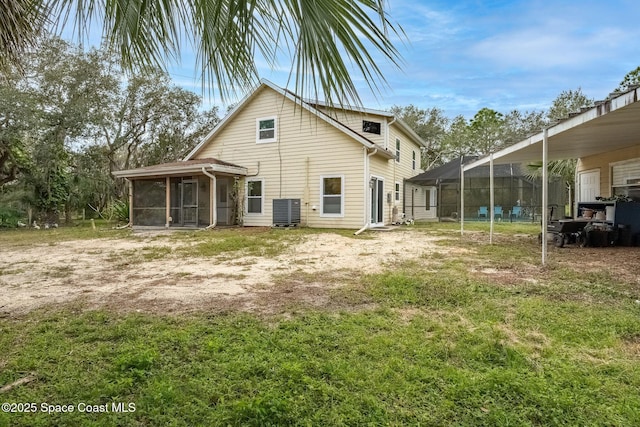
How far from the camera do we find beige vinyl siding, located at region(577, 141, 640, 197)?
8.85 m

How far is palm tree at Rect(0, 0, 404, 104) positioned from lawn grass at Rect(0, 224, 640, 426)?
155cm

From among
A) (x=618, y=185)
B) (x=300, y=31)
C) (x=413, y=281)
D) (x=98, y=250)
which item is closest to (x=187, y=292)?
(x=413, y=281)

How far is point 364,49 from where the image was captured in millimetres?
1100

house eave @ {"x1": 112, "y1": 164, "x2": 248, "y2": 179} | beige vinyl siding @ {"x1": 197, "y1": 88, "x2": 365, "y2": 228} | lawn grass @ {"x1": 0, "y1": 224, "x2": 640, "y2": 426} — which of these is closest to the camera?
lawn grass @ {"x1": 0, "y1": 224, "x2": 640, "y2": 426}

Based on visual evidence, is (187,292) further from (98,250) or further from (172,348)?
(98,250)

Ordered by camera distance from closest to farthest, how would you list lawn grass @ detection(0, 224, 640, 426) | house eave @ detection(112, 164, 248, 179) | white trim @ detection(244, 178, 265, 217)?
lawn grass @ detection(0, 224, 640, 426) → house eave @ detection(112, 164, 248, 179) → white trim @ detection(244, 178, 265, 217)

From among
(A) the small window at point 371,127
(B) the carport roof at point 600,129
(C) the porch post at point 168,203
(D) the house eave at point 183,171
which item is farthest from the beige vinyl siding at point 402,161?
(C) the porch post at point 168,203

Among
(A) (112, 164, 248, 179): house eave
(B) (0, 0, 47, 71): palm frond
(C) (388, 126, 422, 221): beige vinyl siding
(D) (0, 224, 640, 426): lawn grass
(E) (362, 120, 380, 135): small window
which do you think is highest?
(E) (362, 120, 380, 135): small window

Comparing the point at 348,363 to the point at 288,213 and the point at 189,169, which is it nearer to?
the point at 288,213

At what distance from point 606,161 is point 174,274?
1107 centimetres

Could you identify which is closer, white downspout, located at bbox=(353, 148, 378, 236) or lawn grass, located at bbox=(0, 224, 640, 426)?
lawn grass, located at bbox=(0, 224, 640, 426)

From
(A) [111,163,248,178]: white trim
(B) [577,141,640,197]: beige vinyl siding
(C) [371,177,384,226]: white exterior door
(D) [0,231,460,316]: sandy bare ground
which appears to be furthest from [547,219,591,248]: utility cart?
(A) [111,163,248,178]: white trim

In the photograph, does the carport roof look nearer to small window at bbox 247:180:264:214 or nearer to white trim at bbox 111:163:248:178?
small window at bbox 247:180:264:214

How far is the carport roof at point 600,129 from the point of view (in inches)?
168
